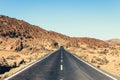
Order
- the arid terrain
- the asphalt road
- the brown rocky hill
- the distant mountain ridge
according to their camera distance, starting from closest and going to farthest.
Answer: the asphalt road
the arid terrain
the brown rocky hill
the distant mountain ridge

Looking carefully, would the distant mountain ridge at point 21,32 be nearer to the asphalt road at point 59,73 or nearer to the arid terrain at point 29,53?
the arid terrain at point 29,53

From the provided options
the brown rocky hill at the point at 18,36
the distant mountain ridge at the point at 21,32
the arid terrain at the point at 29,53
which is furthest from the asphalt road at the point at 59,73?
the distant mountain ridge at the point at 21,32

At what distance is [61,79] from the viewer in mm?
15484

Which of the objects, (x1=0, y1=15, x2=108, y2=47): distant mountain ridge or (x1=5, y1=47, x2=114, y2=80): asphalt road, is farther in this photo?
(x1=0, y1=15, x2=108, y2=47): distant mountain ridge

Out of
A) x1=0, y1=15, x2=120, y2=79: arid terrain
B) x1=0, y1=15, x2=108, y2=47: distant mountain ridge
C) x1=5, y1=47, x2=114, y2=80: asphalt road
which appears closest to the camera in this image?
x1=5, y1=47, x2=114, y2=80: asphalt road

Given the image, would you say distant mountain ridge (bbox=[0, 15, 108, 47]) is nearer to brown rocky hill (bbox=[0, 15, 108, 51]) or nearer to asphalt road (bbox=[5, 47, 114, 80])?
brown rocky hill (bbox=[0, 15, 108, 51])

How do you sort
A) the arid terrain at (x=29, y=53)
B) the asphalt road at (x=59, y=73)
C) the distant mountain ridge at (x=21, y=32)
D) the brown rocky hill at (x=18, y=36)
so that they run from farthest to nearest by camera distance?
the distant mountain ridge at (x=21, y=32) < the brown rocky hill at (x=18, y=36) < the arid terrain at (x=29, y=53) < the asphalt road at (x=59, y=73)

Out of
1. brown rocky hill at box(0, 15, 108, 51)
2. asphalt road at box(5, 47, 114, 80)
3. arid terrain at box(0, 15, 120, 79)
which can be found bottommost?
asphalt road at box(5, 47, 114, 80)

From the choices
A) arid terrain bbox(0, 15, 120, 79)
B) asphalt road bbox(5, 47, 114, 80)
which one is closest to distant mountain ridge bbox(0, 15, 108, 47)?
arid terrain bbox(0, 15, 120, 79)

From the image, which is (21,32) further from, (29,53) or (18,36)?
(29,53)

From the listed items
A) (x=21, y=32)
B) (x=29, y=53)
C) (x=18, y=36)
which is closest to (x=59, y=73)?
(x=29, y=53)

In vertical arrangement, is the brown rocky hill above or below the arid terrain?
→ above

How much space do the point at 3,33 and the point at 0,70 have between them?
70932mm

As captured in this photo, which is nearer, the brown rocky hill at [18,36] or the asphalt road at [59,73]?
the asphalt road at [59,73]
